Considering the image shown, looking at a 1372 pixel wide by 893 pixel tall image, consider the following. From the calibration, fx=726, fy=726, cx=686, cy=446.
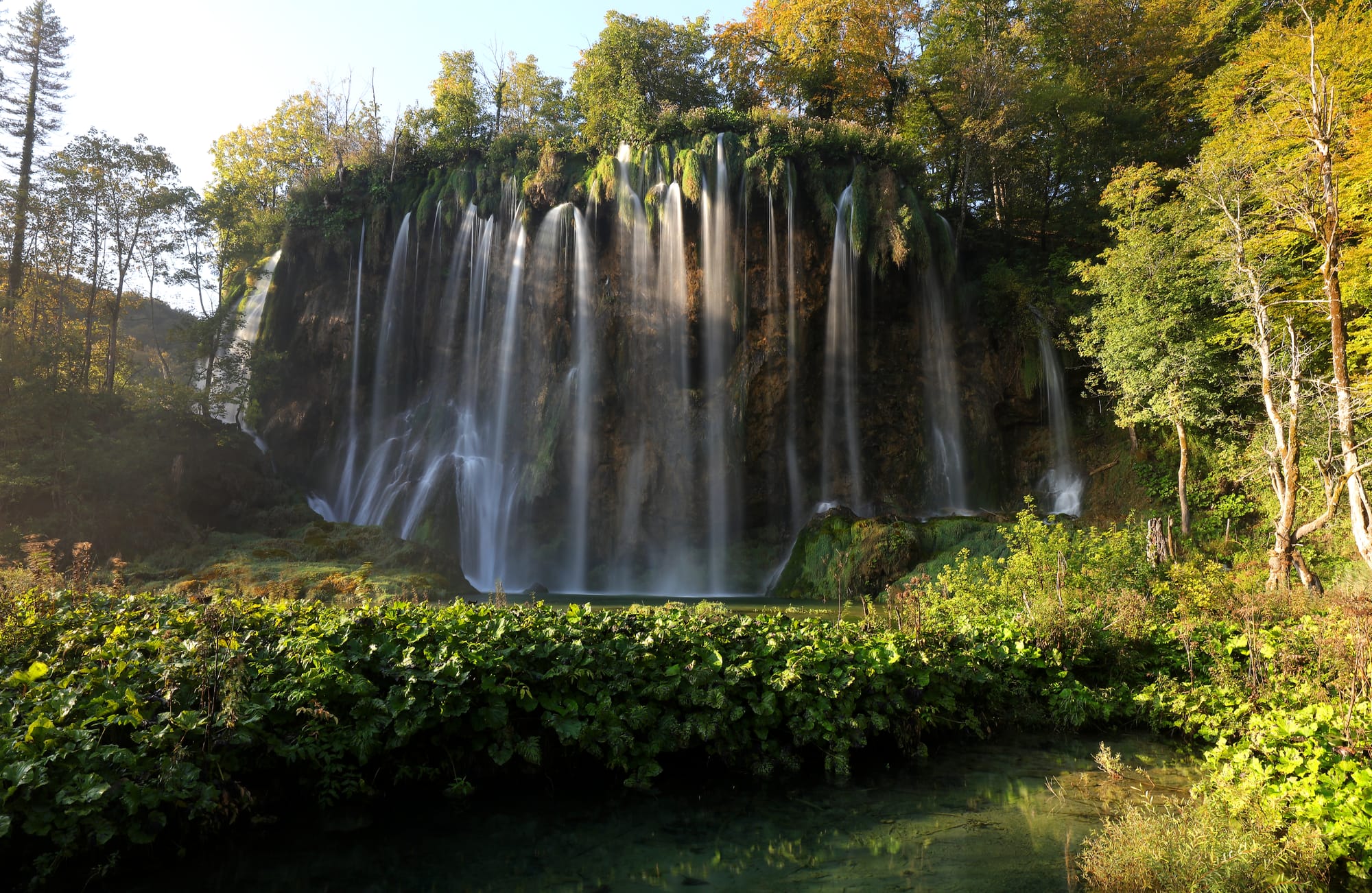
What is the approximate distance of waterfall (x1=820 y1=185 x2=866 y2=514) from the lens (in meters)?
22.0

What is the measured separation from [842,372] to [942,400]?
330 cm

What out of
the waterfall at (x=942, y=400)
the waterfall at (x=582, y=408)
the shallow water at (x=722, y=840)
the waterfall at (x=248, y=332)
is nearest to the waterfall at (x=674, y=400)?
the waterfall at (x=582, y=408)

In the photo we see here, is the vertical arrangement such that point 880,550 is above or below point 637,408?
below

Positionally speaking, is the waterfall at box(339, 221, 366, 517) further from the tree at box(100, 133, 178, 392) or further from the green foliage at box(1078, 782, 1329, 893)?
the green foliage at box(1078, 782, 1329, 893)

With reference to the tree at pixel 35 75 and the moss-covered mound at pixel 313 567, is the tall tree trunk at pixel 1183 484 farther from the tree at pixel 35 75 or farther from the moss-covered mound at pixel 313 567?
the tree at pixel 35 75

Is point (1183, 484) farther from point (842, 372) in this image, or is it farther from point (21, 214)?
point (21, 214)

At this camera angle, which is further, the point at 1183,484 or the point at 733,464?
the point at 733,464

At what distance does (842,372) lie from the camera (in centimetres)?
2248

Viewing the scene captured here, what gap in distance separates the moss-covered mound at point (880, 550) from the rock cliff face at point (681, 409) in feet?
13.3

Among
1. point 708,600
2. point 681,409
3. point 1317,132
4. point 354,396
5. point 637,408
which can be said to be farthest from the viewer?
point 354,396

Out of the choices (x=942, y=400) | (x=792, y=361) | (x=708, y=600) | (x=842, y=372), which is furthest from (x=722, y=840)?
(x=942, y=400)

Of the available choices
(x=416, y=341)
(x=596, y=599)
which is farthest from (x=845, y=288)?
(x=416, y=341)

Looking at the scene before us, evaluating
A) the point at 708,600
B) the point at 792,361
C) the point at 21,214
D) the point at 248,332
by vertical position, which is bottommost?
the point at 708,600

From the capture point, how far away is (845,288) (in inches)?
871
